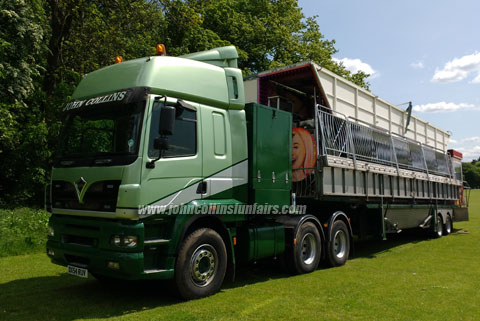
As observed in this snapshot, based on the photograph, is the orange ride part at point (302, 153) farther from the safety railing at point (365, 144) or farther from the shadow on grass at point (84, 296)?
the shadow on grass at point (84, 296)

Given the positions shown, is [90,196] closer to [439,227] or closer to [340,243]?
[340,243]

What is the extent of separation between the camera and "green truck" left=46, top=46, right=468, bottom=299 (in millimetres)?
4992

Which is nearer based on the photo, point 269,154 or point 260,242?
point 260,242

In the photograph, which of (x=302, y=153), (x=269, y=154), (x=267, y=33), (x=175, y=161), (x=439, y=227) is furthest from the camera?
(x=267, y=33)

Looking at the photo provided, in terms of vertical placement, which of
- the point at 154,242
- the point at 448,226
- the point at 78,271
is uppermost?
the point at 154,242

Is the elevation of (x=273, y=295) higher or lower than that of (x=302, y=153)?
lower

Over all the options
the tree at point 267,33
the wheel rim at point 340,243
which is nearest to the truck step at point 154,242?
the wheel rim at point 340,243

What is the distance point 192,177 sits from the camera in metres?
→ 5.53

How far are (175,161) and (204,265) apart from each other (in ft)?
5.21

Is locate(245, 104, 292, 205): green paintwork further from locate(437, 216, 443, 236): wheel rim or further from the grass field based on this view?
locate(437, 216, 443, 236): wheel rim

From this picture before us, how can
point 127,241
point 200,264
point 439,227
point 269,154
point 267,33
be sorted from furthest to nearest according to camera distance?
point 267,33, point 439,227, point 269,154, point 200,264, point 127,241

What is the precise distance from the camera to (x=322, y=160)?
305 inches

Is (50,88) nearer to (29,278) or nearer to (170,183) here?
(29,278)

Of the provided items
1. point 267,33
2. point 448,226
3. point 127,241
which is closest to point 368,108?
point 448,226
